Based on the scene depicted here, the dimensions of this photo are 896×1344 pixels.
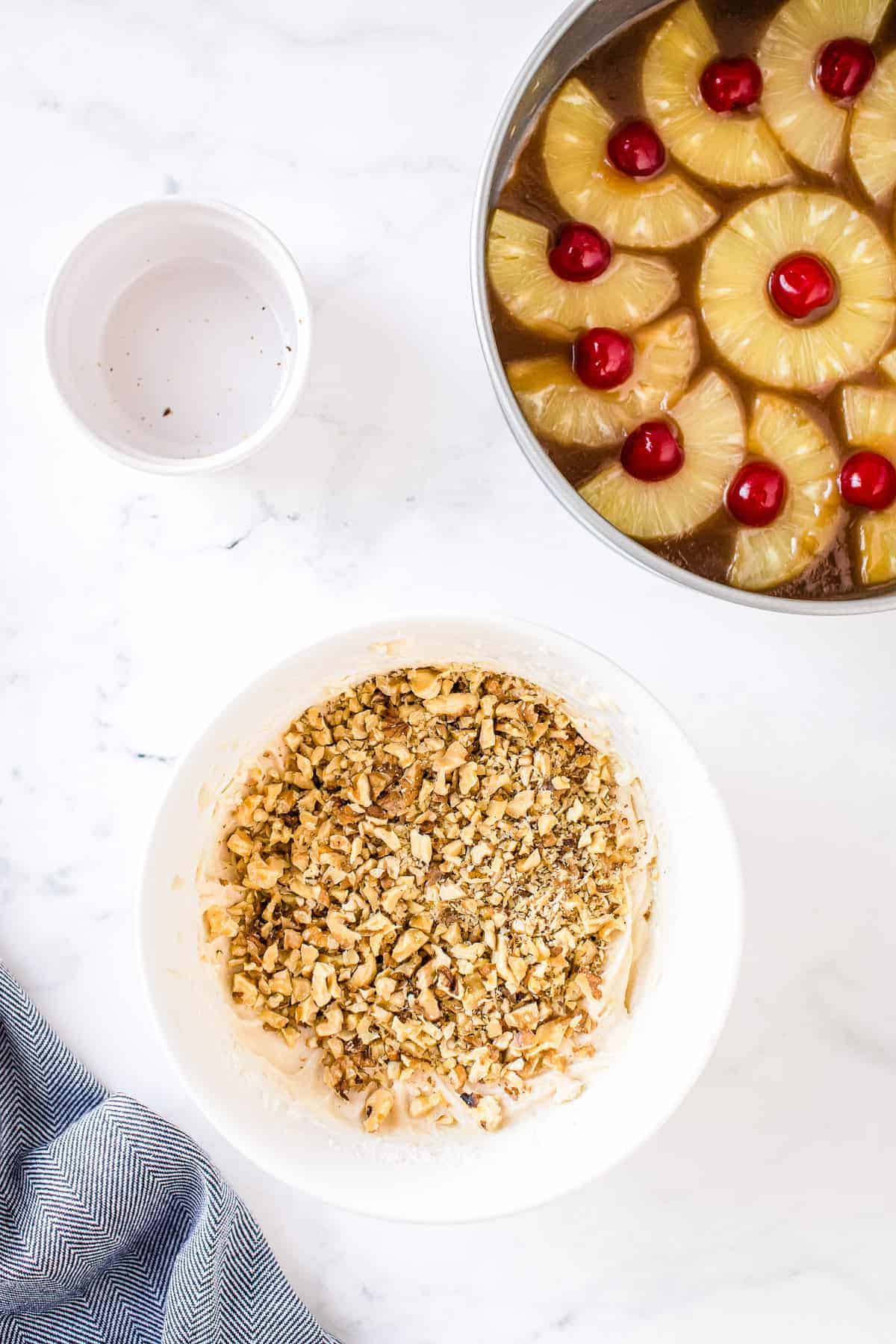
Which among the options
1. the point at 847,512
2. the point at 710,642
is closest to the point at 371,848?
the point at 710,642

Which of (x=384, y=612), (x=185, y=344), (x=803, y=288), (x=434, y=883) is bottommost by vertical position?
(x=434, y=883)

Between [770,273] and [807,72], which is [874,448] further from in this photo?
[807,72]

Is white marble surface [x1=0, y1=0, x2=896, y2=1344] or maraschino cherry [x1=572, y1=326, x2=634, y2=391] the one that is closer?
maraschino cherry [x1=572, y1=326, x2=634, y2=391]

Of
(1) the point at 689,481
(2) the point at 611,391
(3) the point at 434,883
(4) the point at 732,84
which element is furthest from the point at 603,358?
(3) the point at 434,883

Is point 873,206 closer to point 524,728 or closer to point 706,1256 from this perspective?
point 524,728

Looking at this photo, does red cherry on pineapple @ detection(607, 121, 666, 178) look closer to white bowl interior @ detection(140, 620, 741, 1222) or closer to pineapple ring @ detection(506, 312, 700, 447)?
pineapple ring @ detection(506, 312, 700, 447)

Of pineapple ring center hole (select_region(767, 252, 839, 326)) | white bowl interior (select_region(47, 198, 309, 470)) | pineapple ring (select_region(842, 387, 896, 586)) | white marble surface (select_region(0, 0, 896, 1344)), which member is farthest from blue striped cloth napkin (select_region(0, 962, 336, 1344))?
pineapple ring center hole (select_region(767, 252, 839, 326))

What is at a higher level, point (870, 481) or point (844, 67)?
point (844, 67)
